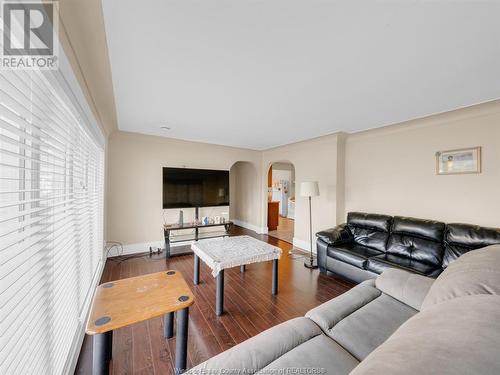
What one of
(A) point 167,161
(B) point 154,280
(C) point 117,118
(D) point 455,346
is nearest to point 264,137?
(A) point 167,161

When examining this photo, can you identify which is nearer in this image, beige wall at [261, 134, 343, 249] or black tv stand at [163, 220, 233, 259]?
black tv stand at [163, 220, 233, 259]

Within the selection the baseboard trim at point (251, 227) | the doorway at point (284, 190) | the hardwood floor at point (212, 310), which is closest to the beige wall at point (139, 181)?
the hardwood floor at point (212, 310)

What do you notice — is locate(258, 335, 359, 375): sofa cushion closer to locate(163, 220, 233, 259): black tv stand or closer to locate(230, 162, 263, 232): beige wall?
locate(163, 220, 233, 259): black tv stand

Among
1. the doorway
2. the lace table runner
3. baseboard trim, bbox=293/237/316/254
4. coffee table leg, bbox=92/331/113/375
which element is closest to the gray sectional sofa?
coffee table leg, bbox=92/331/113/375

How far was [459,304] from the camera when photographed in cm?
85

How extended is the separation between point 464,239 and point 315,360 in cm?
262

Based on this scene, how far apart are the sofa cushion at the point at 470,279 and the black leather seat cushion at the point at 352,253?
1.46m

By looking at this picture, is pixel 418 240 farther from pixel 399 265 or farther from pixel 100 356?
pixel 100 356

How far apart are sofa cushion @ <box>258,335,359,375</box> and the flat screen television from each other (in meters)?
3.74

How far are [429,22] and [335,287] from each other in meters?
2.90

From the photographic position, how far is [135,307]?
1.37m

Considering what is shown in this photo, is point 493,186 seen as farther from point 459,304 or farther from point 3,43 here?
point 3,43

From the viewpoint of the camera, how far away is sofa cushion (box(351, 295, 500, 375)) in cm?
51

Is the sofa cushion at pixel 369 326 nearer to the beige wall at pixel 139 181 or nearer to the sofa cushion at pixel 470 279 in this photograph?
the sofa cushion at pixel 470 279
